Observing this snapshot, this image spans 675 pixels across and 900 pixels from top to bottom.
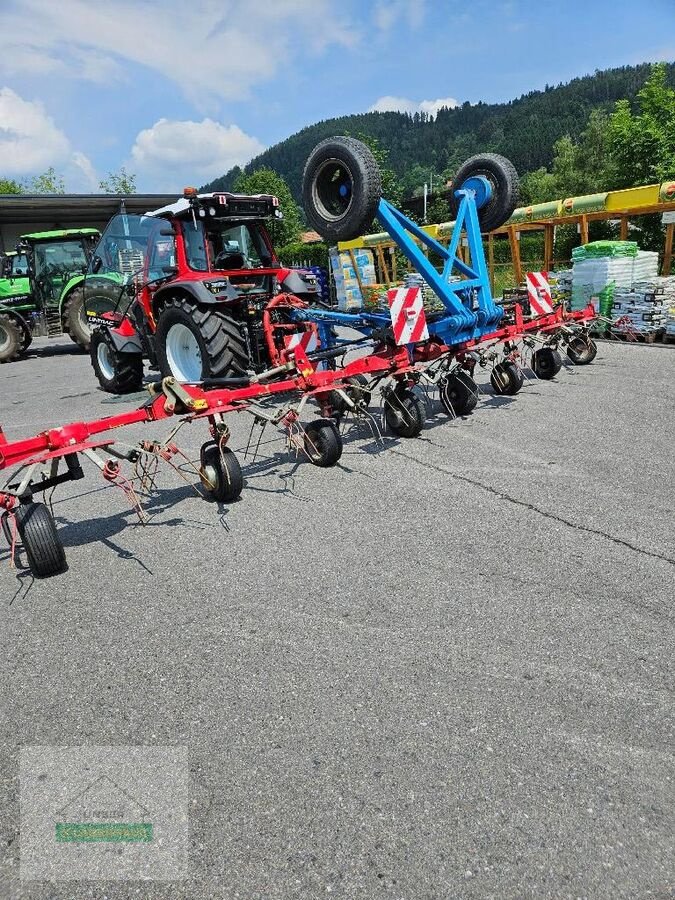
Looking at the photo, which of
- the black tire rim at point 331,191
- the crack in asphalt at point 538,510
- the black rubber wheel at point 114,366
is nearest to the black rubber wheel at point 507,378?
the crack in asphalt at point 538,510

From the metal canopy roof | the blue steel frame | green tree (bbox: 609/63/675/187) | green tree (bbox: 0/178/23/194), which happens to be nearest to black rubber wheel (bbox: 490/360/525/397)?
the blue steel frame

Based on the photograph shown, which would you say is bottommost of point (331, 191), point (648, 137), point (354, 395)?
point (354, 395)

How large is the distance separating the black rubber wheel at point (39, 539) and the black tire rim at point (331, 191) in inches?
169

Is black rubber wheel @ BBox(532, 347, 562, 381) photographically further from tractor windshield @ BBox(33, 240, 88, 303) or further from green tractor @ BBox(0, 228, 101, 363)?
tractor windshield @ BBox(33, 240, 88, 303)

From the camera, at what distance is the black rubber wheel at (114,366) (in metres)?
8.77

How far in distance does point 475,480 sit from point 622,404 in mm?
2921

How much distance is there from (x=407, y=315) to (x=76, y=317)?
9.39 metres

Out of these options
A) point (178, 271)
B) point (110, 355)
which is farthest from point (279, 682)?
point (110, 355)

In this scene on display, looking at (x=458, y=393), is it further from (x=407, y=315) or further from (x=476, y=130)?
(x=476, y=130)

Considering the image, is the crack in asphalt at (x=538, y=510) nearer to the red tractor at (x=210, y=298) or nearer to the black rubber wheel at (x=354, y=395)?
the black rubber wheel at (x=354, y=395)

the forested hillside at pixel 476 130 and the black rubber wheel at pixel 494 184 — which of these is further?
the forested hillside at pixel 476 130

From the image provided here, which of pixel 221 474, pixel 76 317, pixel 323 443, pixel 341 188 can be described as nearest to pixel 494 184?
pixel 341 188

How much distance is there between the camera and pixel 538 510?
4270 mm

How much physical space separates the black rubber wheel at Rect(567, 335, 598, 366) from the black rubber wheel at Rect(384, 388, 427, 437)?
3.96 meters
